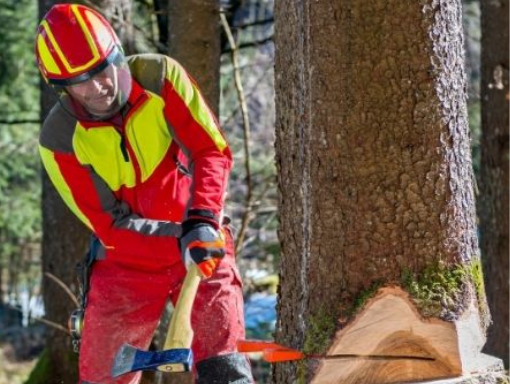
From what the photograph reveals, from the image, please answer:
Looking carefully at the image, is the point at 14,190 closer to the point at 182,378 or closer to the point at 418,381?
the point at 182,378

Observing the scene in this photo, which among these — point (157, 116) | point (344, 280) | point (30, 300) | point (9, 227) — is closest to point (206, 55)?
point (157, 116)

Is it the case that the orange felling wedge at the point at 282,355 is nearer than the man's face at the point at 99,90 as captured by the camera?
Yes

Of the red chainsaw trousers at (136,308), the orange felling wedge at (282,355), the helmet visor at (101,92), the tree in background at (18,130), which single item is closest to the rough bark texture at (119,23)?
the helmet visor at (101,92)

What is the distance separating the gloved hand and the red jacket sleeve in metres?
0.12

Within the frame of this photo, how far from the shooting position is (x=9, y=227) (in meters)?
12.3

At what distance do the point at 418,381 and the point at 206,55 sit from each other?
2.80m

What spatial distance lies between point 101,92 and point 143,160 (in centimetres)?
35

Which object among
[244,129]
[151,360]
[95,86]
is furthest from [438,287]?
[244,129]

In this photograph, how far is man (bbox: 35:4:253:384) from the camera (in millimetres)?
3941

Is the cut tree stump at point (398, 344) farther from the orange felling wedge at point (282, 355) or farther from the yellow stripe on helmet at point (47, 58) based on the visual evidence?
the yellow stripe on helmet at point (47, 58)

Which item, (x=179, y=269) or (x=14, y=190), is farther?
(x=14, y=190)

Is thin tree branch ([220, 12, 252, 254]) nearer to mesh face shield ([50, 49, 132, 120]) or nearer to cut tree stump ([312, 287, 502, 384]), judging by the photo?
mesh face shield ([50, 49, 132, 120])

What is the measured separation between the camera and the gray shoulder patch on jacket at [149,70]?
4.08 m

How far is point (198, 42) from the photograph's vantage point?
18.9ft
